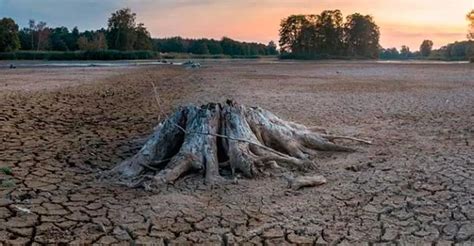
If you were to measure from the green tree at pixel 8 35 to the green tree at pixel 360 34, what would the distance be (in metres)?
65.6

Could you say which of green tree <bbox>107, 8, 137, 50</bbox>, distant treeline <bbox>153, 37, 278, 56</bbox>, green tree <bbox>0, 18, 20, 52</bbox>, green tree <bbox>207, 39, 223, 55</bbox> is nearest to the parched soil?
green tree <bbox>0, 18, 20, 52</bbox>

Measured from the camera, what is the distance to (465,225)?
4.24m

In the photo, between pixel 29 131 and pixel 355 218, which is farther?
pixel 29 131

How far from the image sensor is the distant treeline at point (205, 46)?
122 m

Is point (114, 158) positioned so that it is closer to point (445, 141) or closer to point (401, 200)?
point (401, 200)

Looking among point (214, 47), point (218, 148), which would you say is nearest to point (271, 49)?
point (214, 47)

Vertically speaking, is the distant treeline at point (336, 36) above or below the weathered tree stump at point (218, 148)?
above

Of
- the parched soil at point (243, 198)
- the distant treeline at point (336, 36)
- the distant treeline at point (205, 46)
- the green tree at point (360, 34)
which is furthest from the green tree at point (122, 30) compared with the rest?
the parched soil at point (243, 198)

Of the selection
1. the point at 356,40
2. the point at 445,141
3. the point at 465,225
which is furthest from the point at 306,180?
the point at 356,40

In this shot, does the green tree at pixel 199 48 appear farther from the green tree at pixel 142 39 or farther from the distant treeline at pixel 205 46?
the green tree at pixel 142 39

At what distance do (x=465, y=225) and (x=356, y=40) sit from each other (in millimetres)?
108081

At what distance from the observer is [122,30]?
9319cm

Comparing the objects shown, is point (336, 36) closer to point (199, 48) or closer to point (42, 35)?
point (199, 48)

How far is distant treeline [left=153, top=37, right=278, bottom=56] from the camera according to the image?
122m
